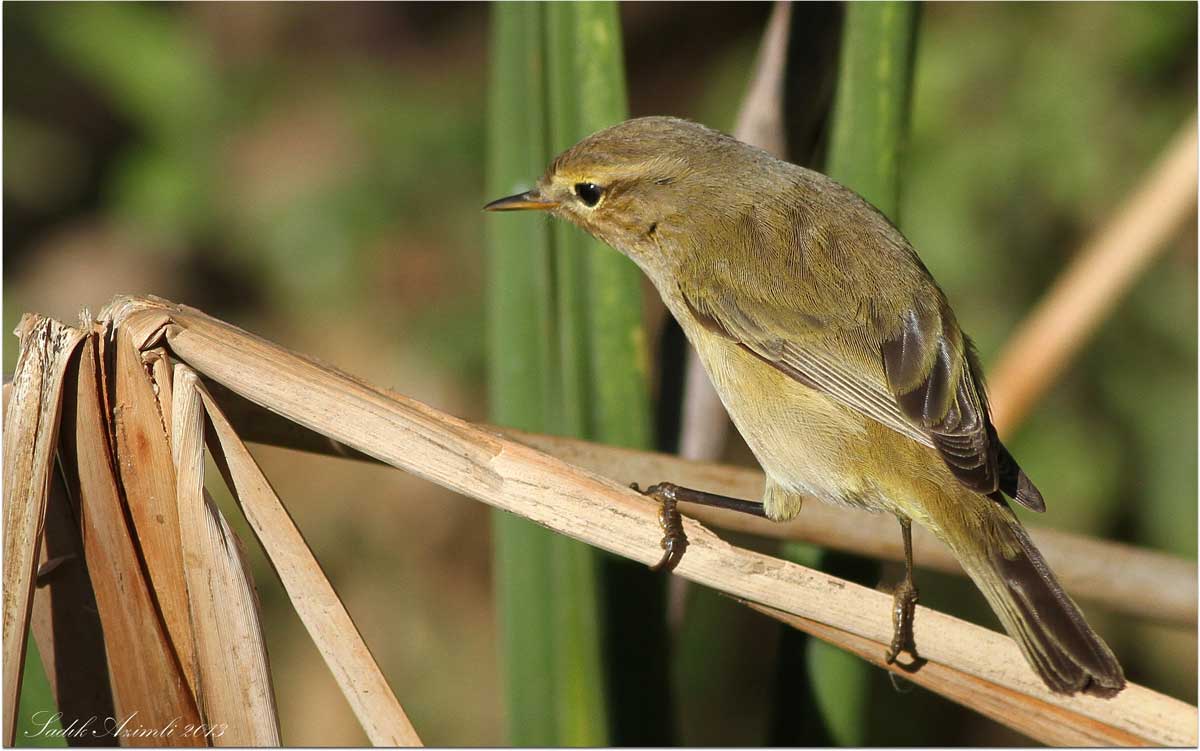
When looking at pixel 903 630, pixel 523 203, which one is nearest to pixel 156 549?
pixel 523 203

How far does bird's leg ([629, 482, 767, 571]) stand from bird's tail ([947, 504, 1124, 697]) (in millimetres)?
428

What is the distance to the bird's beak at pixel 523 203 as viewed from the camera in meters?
2.49

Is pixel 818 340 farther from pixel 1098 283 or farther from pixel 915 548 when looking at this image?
pixel 1098 283

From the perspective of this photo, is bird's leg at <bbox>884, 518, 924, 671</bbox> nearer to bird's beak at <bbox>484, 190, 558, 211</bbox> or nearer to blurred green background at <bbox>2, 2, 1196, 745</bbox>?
bird's beak at <bbox>484, 190, 558, 211</bbox>

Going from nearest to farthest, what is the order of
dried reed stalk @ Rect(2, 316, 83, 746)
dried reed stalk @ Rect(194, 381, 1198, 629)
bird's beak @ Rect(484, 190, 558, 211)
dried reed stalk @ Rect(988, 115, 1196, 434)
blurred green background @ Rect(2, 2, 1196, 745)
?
1. dried reed stalk @ Rect(2, 316, 83, 746)
2. dried reed stalk @ Rect(194, 381, 1198, 629)
3. bird's beak @ Rect(484, 190, 558, 211)
4. dried reed stalk @ Rect(988, 115, 1196, 434)
5. blurred green background @ Rect(2, 2, 1196, 745)

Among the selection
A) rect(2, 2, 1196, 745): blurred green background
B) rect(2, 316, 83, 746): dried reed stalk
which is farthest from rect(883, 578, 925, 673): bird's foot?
rect(2, 2, 1196, 745): blurred green background

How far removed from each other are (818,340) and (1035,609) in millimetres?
685

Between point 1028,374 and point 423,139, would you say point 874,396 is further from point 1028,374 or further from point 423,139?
point 423,139

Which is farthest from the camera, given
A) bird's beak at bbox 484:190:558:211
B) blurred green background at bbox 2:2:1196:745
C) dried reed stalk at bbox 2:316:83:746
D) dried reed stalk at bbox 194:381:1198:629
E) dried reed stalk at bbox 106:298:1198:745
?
blurred green background at bbox 2:2:1196:745

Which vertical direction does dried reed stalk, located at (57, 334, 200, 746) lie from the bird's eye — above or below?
below

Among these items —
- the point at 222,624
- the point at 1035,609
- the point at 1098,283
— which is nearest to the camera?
the point at 222,624

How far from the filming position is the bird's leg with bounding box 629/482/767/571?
6.20ft

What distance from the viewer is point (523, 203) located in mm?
2490

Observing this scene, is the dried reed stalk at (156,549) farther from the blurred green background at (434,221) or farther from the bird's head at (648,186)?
the blurred green background at (434,221)
